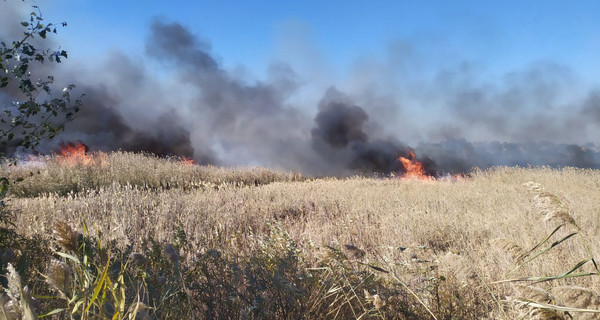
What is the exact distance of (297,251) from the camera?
3.09 m

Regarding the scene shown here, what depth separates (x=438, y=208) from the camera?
7.89m

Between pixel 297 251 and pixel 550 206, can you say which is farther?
pixel 297 251

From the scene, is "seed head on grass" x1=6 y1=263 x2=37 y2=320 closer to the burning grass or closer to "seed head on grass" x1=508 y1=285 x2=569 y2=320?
"seed head on grass" x1=508 y1=285 x2=569 y2=320

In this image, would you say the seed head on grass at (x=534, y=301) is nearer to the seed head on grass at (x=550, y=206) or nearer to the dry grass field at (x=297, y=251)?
the dry grass field at (x=297, y=251)

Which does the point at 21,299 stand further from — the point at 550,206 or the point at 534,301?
the point at 550,206

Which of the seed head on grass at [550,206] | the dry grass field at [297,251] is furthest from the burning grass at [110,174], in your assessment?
the seed head on grass at [550,206]

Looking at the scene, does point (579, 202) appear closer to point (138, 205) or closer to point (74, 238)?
point (138, 205)

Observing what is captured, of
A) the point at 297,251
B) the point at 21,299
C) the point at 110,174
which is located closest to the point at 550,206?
the point at 21,299

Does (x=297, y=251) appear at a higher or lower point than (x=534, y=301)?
higher

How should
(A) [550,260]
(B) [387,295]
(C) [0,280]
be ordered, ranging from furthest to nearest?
1. (A) [550,260]
2. (B) [387,295]
3. (C) [0,280]

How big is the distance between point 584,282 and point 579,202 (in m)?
4.97

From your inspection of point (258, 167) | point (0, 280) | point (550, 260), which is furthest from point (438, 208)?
point (258, 167)

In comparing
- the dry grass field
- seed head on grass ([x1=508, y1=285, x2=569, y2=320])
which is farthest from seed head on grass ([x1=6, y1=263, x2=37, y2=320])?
seed head on grass ([x1=508, y1=285, x2=569, y2=320])

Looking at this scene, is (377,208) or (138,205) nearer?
(138,205)
